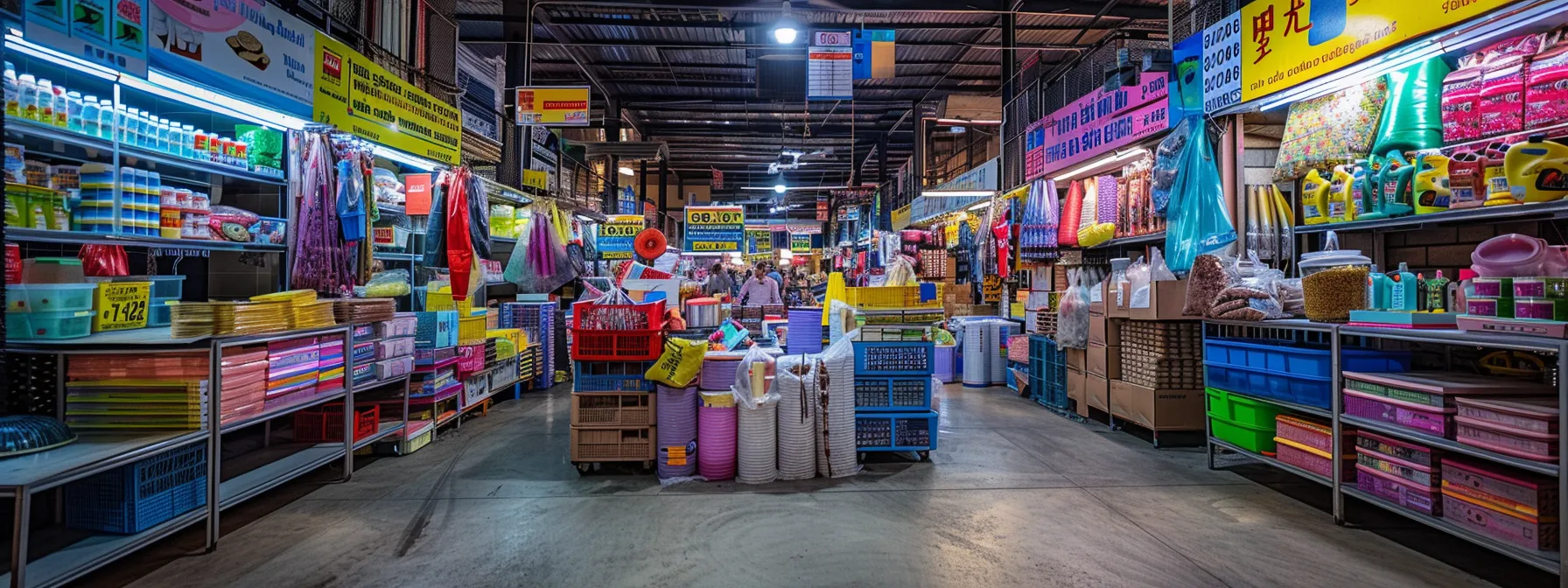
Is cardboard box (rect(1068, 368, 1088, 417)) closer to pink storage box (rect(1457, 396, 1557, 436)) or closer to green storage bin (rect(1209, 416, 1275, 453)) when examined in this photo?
green storage bin (rect(1209, 416, 1275, 453))

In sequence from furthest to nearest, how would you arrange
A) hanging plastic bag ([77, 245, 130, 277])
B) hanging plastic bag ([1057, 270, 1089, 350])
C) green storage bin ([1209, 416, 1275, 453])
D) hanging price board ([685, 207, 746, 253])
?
hanging price board ([685, 207, 746, 253]) < hanging plastic bag ([1057, 270, 1089, 350]) < green storage bin ([1209, 416, 1275, 453]) < hanging plastic bag ([77, 245, 130, 277])

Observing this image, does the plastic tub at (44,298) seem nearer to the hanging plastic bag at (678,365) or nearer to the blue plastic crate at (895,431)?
the hanging plastic bag at (678,365)

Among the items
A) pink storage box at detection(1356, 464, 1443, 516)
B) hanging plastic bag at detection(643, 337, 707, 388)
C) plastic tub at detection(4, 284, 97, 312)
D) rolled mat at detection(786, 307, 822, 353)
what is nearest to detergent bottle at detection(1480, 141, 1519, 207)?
pink storage box at detection(1356, 464, 1443, 516)

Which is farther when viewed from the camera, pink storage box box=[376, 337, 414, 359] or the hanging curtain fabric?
the hanging curtain fabric

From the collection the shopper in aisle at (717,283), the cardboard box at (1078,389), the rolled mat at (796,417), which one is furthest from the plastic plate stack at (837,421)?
the shopper in aisle at (717,283)

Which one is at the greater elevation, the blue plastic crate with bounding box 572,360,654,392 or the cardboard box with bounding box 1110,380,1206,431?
the blue plastic crate with bounding box 572,360,654,392

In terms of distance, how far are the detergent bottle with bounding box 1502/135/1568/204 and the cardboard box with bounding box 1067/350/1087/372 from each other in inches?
153

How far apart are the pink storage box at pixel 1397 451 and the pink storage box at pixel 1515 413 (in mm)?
316

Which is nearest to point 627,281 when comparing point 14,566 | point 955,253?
point 14,566

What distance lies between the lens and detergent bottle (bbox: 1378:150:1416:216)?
153 inches

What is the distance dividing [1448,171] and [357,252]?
797cm

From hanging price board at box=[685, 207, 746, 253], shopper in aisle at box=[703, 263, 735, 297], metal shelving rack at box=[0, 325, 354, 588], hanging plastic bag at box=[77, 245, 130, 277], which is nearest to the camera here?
metal shelving rack at box=[0, 325, 354, 588]

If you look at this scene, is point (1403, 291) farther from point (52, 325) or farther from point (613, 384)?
point (52, 325)

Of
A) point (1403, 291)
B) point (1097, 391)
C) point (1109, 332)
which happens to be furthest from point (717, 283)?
point (1403, 291)
